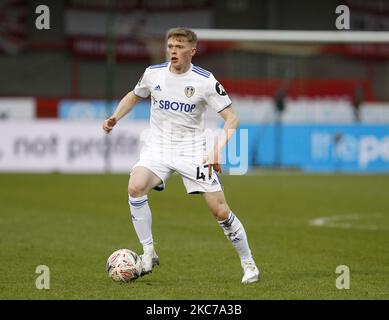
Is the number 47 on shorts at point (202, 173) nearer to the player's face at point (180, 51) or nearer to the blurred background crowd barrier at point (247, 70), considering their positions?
the player's face at point (180, 51)

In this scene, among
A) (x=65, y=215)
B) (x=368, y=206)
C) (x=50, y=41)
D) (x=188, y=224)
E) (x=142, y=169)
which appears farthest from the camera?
(x=50, y=41)

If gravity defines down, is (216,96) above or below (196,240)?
above

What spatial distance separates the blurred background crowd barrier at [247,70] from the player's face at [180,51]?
18.4 metres

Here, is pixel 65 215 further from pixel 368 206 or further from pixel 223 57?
pixel 223 57

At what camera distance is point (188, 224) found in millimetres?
14680

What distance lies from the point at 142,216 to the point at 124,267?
2.09 feet

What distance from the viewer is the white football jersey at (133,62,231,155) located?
353 inches

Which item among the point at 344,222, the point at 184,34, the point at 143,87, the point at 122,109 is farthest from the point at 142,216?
the point at 344,222

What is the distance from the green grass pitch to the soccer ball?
0.08 metres

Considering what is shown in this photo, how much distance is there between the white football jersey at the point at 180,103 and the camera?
29.5 ft

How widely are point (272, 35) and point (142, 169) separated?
1322cm

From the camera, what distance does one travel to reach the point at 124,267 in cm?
870

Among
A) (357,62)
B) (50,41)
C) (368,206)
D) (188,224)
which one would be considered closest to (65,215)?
(188,224)

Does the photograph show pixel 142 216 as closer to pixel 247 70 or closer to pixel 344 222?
pixel 344 222
